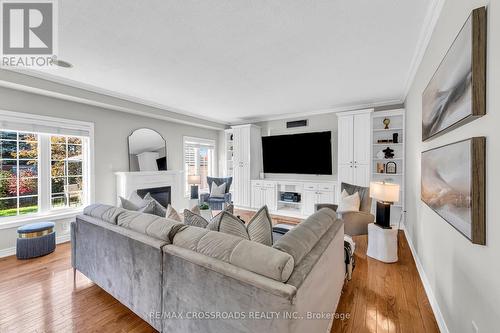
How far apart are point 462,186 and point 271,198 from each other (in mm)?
4498

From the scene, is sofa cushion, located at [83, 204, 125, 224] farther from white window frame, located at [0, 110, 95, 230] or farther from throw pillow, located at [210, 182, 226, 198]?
throw pillow, located at [210, 182, 226, 198]

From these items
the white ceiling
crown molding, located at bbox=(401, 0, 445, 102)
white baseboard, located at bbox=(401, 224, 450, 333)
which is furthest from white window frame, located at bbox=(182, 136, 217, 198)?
white baseboard, located at bbox=(401, 224, 450, 333)

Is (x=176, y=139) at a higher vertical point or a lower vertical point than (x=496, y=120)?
higher

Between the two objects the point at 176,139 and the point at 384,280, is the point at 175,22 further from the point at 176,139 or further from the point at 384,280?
→ the point at 176,139

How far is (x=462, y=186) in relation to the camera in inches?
50.3

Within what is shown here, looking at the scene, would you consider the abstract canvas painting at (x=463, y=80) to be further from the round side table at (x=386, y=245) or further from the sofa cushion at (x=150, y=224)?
the sofa cushion at (x=150, y=224)

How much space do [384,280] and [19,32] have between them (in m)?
4.55

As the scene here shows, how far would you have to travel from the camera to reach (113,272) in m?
1.97

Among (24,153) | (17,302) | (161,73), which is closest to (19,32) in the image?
(161,73)

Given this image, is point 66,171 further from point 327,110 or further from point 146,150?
point 327,110

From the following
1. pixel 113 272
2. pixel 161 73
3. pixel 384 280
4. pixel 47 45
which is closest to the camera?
pixel 113 272

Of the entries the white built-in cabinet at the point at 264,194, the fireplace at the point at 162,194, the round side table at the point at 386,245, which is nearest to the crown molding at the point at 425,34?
the round side table at the point at 386,245

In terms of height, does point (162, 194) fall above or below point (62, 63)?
below

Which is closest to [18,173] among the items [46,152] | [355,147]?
[46,152]
